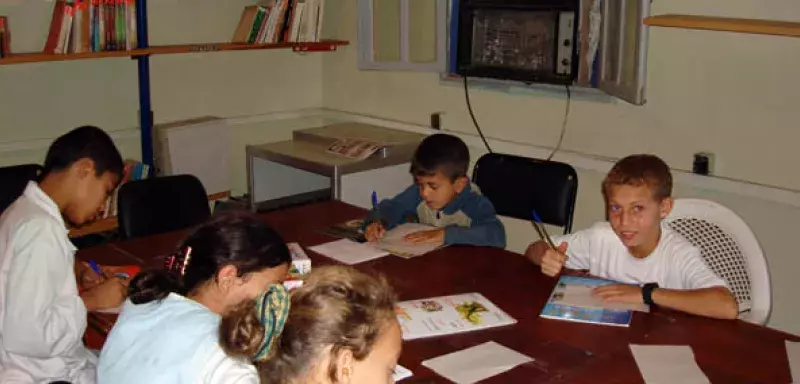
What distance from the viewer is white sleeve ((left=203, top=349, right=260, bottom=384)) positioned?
148cm

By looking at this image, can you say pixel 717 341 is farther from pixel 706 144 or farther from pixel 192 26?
pixel 192 26

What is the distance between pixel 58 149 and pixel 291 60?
9.53 feet

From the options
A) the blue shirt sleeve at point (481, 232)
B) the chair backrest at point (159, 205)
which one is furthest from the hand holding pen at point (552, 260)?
the chair backrest at point (159, 205)

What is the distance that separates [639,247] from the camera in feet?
8.20

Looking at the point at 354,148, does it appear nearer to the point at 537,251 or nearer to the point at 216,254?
the point at 537,251

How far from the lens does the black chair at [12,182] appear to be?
3127 mm

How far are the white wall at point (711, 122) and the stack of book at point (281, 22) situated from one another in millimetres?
1155

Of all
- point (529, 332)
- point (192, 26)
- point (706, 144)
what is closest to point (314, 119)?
point (192, 26)

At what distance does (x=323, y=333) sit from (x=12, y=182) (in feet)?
7.27

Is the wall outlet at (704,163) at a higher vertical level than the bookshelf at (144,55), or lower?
lower

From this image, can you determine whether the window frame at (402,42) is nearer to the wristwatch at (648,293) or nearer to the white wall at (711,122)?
the white wall at (711,122)

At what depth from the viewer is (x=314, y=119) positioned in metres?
5.38

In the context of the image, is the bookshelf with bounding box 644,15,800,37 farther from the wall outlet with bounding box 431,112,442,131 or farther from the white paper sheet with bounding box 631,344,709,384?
the wall outlet with bounding box 431,112,442,131

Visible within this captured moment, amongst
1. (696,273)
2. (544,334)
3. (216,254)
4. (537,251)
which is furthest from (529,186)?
(216,254)
